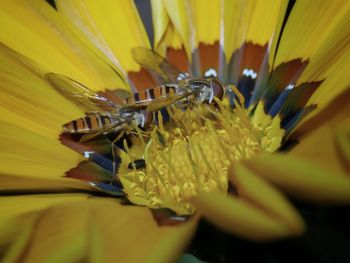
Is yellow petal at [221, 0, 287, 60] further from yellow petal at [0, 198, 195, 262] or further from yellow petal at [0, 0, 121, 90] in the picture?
yellow petal at [0, 198, 195, 262]

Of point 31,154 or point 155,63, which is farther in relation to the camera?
point 155,63

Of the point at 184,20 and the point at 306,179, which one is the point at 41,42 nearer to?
the point at 184,20

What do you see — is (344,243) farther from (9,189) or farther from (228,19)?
(228,19)

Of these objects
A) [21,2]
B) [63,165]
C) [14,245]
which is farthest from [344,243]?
[21,2]

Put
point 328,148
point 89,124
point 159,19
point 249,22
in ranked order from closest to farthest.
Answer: point 328,148 < point 89,124 < point 249,22 < point 159,19

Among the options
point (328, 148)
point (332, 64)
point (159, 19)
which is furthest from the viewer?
point (159, 19)

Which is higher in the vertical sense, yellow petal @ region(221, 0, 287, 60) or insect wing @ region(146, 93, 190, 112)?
yellow petal @ region(221, 0, 287, 60)

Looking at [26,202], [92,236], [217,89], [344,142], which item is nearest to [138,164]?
[217,89]

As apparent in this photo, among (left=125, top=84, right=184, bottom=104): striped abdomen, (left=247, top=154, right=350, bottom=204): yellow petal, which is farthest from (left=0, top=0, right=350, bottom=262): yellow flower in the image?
(left=125, top=84, right=184, bottom=104): striped abdomen
